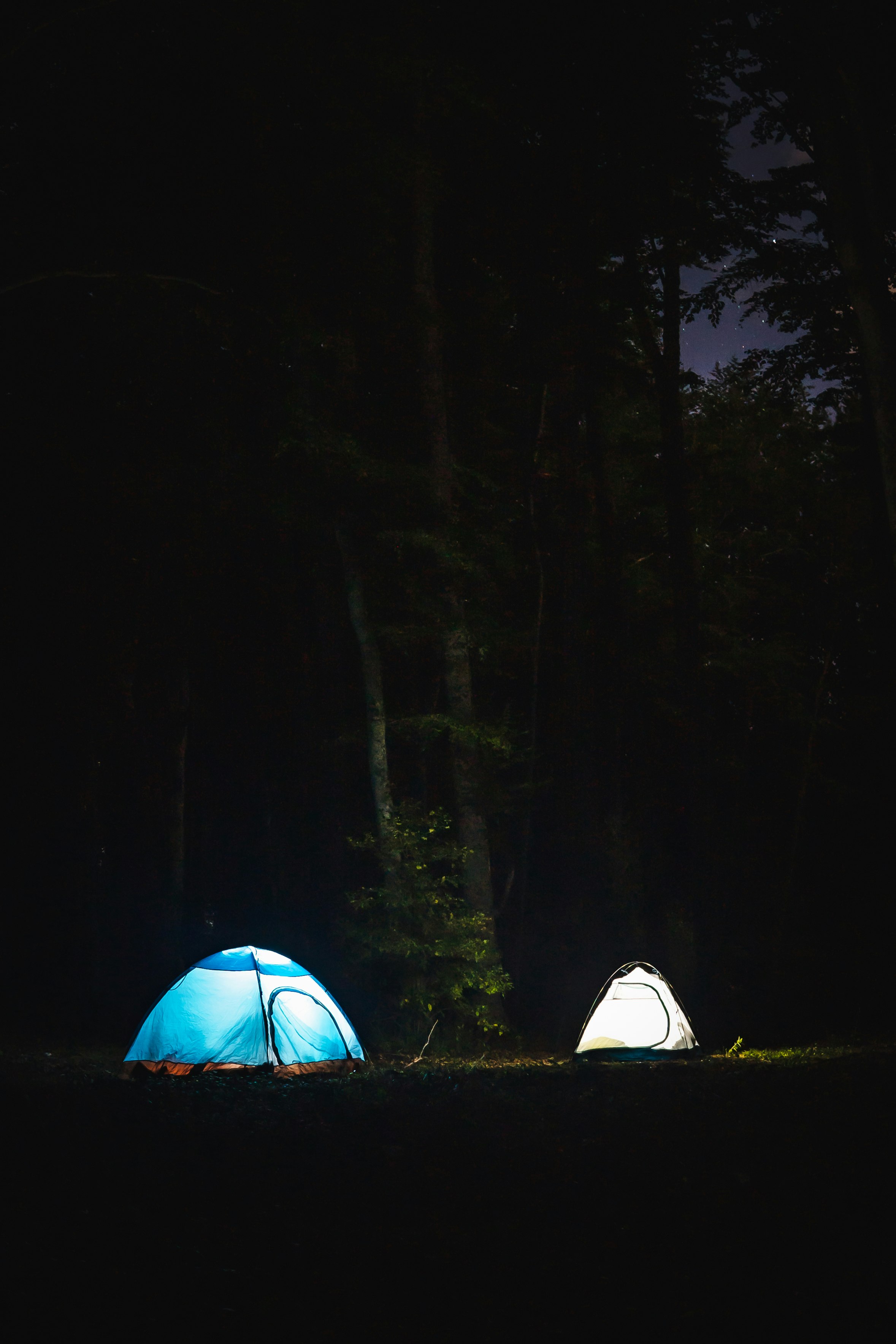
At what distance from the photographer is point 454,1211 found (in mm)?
5219

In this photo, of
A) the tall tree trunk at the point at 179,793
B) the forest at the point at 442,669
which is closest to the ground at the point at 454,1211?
the forest at the point at 442,669

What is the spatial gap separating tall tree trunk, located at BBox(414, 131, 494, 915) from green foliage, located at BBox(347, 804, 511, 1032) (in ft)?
2.53

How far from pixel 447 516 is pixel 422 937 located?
6302mm

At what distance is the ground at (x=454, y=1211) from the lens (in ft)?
13.0

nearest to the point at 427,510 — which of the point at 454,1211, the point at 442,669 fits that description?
the point at 442,669

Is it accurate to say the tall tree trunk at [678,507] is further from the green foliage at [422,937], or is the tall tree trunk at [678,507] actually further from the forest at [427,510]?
the green foliage at [422,937]

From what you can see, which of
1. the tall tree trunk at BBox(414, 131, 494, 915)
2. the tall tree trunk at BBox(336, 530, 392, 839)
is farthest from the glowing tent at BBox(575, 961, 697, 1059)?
the tall tree trunk at BBox(336, 530, 392, 839)

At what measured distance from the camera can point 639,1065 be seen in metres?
12.4

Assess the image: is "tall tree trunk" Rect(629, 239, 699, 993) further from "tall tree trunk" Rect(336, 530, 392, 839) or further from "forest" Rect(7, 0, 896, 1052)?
"tall tree trunk" Rect(336, 530, 392, 839)

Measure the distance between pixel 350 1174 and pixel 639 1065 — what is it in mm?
7225

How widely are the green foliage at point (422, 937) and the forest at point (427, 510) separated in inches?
2.8

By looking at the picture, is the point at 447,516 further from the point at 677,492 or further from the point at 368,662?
the point at 677,492

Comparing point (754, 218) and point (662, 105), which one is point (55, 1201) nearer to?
point (662, 105)

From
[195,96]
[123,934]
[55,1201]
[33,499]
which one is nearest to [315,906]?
[123,934]
